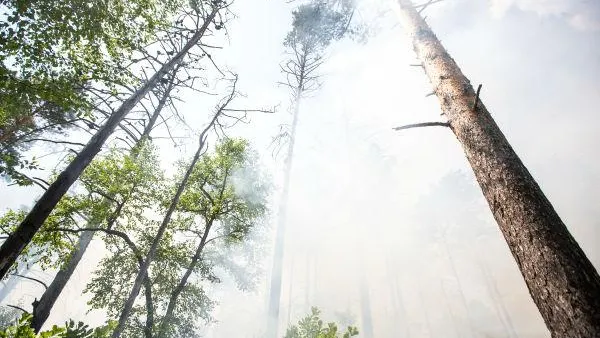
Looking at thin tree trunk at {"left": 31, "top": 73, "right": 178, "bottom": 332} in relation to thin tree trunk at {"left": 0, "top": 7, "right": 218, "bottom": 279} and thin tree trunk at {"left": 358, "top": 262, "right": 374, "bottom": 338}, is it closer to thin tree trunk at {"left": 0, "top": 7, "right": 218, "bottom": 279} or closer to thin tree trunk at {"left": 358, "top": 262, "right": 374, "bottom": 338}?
thin tree trunk at {"left": 0, "top": 7, "right": 218, "bottom": 279}

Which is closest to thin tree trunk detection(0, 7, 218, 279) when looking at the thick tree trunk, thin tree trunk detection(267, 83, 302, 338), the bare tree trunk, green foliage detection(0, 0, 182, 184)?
green foliage detection(0, 0, 182, 184)

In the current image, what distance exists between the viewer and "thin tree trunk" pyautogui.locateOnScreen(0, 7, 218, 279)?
4.98 metres

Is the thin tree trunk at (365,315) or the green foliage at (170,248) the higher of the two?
the thin tree trunk at (365,315)

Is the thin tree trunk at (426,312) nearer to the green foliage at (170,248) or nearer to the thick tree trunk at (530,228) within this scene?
the green foliage at (170,248)

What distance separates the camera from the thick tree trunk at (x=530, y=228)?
1953 millimetres

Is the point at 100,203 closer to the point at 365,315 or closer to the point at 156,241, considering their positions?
the point at 156,241

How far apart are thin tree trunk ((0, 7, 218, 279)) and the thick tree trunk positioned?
6882mm

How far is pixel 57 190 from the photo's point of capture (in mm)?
5680

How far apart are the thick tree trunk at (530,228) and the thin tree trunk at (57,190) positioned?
688 cm

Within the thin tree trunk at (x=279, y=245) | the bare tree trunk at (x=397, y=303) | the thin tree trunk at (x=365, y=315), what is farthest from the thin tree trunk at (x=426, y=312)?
the thin tree trunk at (x=279, y=245)

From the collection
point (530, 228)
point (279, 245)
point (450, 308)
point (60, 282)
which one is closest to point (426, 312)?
point (450, 308)

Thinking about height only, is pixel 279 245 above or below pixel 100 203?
above

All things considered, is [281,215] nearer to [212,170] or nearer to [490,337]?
[212,170]

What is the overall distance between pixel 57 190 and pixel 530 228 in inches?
286
